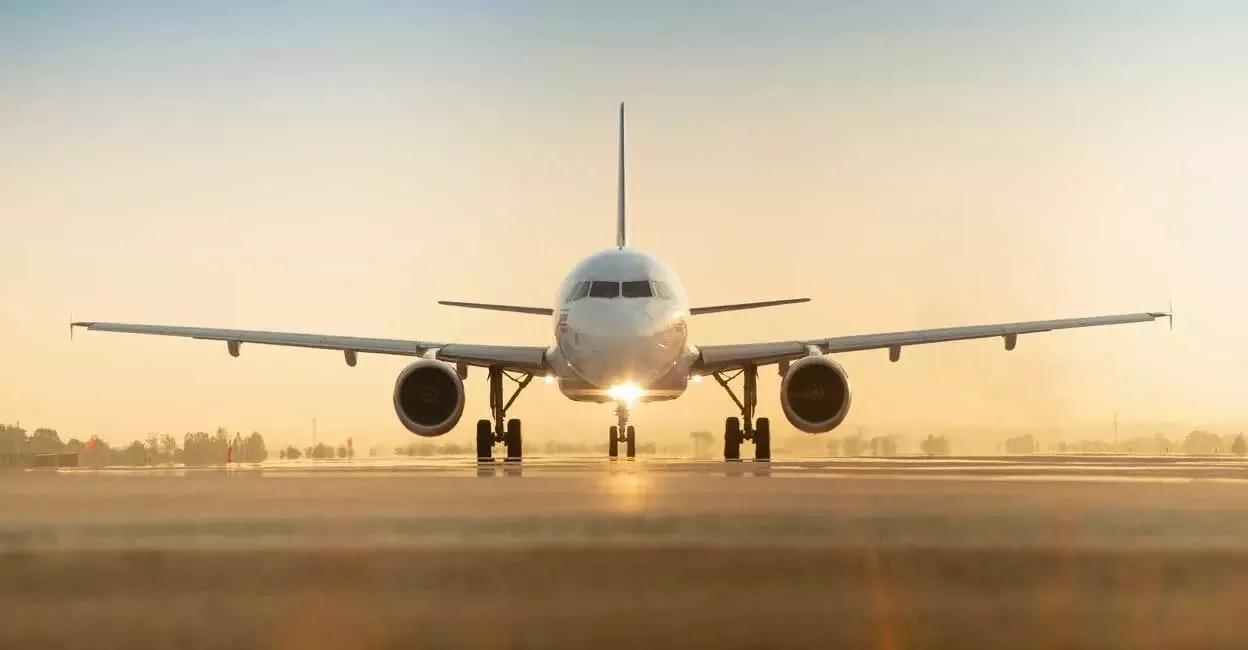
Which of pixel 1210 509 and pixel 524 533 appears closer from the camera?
pixel 524 533

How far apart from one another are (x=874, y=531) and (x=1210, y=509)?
3480 mm

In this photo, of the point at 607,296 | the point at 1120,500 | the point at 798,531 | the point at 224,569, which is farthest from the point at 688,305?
the point at 224,569

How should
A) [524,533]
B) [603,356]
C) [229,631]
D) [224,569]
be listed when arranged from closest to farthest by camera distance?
[229,631] < [224,569] < [524,533] < [603,356]

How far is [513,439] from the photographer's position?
1335 inches

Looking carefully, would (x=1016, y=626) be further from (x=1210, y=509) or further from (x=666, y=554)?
(x=1210, y=509)

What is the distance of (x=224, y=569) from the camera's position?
6625mm

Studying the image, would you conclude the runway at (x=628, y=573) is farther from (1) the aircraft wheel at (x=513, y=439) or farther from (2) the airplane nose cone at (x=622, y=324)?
(1) the aircraft wheel at (x=513, y=439)

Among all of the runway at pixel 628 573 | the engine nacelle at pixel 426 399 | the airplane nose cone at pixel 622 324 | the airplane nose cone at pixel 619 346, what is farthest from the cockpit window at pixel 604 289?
the runway at pixel 628 573

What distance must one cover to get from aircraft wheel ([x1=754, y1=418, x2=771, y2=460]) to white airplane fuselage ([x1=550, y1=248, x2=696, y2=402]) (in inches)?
96.9

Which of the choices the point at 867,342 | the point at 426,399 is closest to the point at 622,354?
the point at 426,399

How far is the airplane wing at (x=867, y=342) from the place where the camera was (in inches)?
1323

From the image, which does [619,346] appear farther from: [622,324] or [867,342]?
[867,342]

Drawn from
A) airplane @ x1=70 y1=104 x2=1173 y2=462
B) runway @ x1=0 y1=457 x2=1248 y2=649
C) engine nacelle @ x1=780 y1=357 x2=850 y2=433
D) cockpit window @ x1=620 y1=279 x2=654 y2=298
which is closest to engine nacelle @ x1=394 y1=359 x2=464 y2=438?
airplane @ x1=70 y1=104 x2=1173 y2=462

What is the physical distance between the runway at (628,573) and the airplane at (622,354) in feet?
56.5
